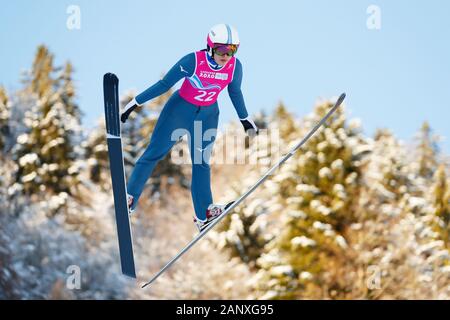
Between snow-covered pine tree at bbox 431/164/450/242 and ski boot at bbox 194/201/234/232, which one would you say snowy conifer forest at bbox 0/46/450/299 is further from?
ski boot at bbox 194/201/234/232

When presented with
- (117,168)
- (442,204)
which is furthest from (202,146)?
(442,204)

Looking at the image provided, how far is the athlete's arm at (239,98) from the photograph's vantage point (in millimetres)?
4758

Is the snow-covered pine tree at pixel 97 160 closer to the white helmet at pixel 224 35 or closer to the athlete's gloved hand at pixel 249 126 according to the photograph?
the athlete's gloved hand at pixel 249 126

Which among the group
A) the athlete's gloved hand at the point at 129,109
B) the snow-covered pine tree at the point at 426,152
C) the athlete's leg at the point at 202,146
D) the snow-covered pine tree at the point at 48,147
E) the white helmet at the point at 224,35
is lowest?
the snow-covered pine tree at the point at 426,152

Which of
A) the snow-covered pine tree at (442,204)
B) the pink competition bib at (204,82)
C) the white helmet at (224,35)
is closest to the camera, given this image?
the white helmet at (224,35)

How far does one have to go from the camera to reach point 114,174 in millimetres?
5039

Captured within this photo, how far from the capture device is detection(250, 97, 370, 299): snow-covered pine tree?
17.1 m

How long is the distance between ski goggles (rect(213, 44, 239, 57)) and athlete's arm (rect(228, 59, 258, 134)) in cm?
20

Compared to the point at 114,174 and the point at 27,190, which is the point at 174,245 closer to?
the point at 27,190

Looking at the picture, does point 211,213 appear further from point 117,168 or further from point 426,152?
point 426,152

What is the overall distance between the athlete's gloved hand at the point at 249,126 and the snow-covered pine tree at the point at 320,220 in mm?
12114

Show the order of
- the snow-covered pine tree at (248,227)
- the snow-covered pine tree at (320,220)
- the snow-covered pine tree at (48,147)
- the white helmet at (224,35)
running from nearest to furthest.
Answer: the white helmet at (224,35) < the snow-covered pine tree at (320,220) < the snow-covered pine tree at (248,227) < the snow-covered pine tree at (48,147)

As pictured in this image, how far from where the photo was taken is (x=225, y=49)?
14.8 ft

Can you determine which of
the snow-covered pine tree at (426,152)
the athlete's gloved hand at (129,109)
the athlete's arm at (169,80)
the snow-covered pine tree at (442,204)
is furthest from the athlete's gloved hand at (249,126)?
the snow-covered pine tree at (426,152)
